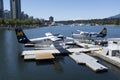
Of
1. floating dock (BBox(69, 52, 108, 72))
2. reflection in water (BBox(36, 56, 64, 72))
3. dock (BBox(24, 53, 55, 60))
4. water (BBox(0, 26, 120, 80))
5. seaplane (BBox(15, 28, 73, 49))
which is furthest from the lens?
seaplane (BBox(15, 28, 73, 49))

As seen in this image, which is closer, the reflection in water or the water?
the water

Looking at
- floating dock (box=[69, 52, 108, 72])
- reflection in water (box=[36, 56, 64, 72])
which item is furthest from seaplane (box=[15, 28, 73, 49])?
floating dock (box=[69, 52, 108, 72])

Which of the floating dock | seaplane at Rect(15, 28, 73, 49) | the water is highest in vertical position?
seaplane at Rect(15, 28, 73, 49)

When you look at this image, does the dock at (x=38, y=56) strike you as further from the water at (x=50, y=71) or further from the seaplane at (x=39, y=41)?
the seaplane at (x=39, y=41)

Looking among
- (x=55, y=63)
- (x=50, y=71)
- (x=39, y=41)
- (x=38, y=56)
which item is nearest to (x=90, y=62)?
(x=55, y=63)

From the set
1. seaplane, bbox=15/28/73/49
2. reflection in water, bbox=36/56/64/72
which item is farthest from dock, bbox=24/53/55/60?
seaplane, bbox=15/28/73/49

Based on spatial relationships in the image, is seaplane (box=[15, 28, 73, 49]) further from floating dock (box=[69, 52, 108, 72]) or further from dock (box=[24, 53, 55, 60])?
floating dock (box=[69, 52, 108, 72])

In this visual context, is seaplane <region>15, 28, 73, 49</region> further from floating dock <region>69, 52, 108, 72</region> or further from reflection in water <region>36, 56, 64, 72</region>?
floating dock <region>69, 52, 108, 72</region>

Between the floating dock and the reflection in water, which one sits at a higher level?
the floating dock

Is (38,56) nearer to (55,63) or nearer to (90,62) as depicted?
(55,63)

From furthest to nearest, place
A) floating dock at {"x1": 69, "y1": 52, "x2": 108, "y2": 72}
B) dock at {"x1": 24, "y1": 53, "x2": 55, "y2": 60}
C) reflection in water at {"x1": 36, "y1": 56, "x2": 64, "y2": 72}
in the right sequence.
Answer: dock at {"x1": 24, "y1": 53, "x2": 55, "y2": 60}, reflection in water at {"x1": 36, "y1": 56, "x2": 64, "y2": 72}, floating dock at {"x1": 69, "y1": 52, "x2": 108, "y2": 72}

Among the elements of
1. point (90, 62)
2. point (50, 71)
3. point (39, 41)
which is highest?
point (39, 41)

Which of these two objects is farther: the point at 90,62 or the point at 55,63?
the point at 55,63

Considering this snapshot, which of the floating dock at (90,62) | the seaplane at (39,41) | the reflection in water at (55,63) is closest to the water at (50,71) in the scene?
the reflection in water at (55,63)
